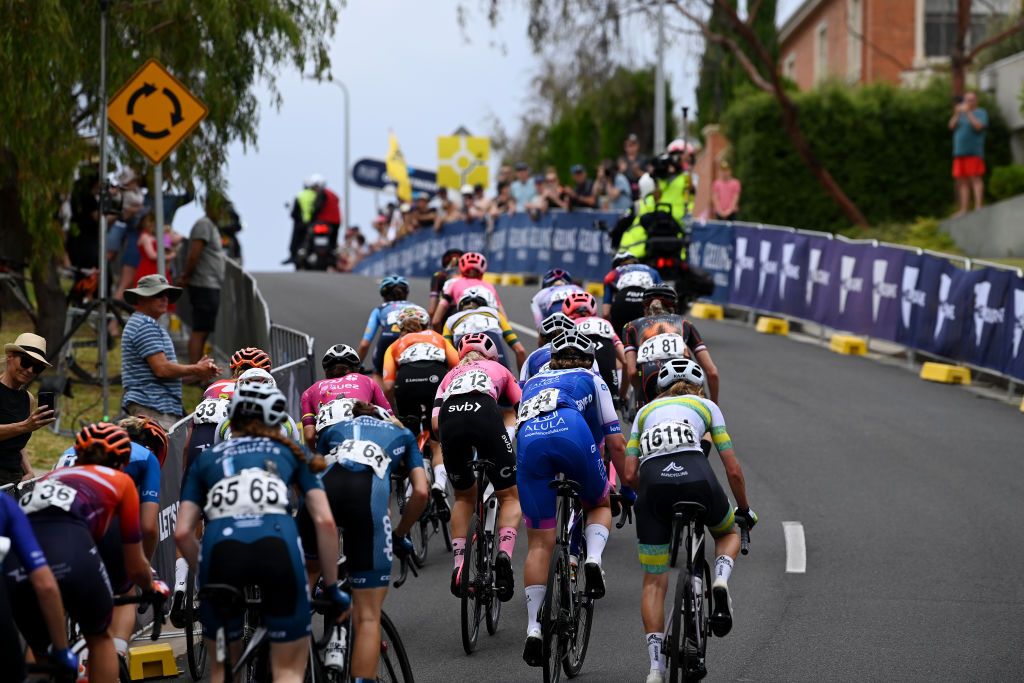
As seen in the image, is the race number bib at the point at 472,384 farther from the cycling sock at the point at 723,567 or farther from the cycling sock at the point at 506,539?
the cycling sock at the point at 723,567

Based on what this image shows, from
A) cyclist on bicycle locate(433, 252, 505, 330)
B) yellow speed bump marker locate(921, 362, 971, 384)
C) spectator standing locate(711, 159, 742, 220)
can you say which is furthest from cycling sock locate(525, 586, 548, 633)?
spectator standing locate(711, 159, 742, 220)

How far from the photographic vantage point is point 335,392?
11352 millimetres

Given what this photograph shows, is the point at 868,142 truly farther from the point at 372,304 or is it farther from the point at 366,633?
the point at 366,633

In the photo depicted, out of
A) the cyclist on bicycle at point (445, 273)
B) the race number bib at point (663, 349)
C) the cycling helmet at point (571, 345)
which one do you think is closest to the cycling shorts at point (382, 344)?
the cyclist on bicycle at point (445, 273)

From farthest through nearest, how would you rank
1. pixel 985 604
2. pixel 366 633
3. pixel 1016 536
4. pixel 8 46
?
pixel 8 46
pixel 1016 536
pixel 985 604
pixel 366 633

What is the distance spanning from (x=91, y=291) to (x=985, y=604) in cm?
1343

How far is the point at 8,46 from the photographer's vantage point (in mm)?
17422

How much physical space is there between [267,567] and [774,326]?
65.7ft

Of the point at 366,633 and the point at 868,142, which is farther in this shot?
the point at 868,142

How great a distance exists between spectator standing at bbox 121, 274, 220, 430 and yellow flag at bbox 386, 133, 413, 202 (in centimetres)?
4209

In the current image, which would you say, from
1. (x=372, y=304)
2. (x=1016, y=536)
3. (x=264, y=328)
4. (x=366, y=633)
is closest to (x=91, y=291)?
(x=264, y=328)

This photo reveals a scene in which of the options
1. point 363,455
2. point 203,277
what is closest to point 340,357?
point 363,455

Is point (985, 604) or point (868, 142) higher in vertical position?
point (868, 142)

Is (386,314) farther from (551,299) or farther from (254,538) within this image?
(254,538)
